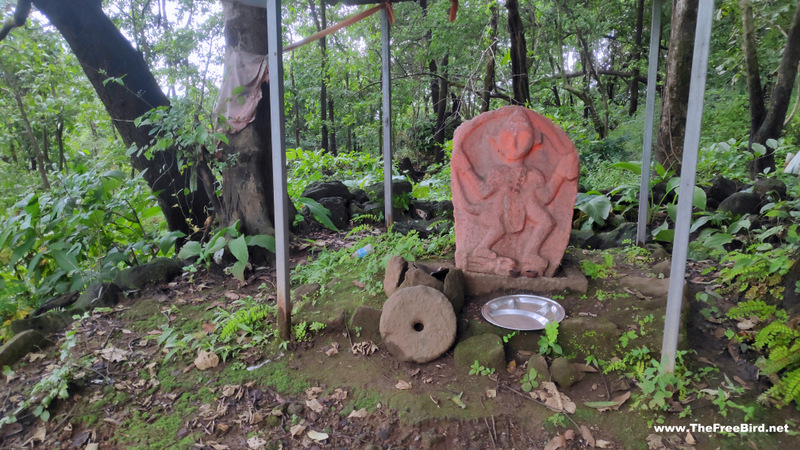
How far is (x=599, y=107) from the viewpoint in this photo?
14891 mm

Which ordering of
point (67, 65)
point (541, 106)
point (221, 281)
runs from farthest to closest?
point (541, 106), point (67, 65), point (221, 281)

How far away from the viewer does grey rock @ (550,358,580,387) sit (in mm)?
2652

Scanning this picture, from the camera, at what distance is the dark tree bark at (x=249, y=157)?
4488mm

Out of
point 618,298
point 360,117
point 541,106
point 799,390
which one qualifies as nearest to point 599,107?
point 541,106

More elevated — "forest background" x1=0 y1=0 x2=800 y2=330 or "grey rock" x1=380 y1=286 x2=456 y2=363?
"forest background" x1=0 y1=0 x2=800 y2=330

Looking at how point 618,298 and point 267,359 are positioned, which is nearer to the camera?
point 267,359

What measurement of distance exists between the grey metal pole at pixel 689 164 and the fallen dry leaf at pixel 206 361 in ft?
8.79

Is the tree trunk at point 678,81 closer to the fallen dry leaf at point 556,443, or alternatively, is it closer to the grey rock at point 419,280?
the grey rock at point 419,280

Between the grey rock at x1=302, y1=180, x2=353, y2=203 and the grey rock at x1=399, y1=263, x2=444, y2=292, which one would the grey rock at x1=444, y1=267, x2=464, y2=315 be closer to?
the grey rock at x1=399, y1=263, x2=444, y2=292

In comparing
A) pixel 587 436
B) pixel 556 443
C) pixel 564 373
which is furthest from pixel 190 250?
pixel 587 436

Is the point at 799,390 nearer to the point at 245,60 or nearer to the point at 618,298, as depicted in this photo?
the point at 618,298

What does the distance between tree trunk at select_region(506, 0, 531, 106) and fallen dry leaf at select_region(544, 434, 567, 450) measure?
19.2 feet

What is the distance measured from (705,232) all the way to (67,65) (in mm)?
8330

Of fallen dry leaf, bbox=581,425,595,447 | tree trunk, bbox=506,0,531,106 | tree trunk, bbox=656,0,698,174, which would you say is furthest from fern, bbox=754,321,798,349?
tree trunk, bbox=506,0,531,106
